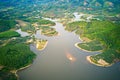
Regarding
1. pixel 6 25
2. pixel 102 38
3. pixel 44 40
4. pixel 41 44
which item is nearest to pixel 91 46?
pixel 102 38

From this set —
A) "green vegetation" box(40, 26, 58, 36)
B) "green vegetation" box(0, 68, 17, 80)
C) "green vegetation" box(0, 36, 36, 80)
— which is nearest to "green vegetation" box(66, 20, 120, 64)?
"green vegetation" box(40, 26, 58, 36)

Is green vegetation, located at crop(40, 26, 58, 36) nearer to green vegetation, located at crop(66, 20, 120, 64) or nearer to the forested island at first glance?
the forested island

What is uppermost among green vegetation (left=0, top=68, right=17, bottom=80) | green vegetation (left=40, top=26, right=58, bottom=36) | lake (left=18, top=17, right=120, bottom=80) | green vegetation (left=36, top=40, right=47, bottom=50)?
green vegetation (left=40, top=26, right=58, bottom=36)

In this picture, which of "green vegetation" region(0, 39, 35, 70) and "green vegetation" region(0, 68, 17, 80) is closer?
"green vegetation" region(0, 68, 17, 80)

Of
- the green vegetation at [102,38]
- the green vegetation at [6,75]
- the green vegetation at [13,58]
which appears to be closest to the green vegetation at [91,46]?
the green vegetation at [102,38]

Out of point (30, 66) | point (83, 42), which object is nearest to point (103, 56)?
point (83, 42)

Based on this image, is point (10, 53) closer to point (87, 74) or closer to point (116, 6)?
point (87, 74)
